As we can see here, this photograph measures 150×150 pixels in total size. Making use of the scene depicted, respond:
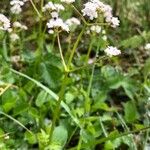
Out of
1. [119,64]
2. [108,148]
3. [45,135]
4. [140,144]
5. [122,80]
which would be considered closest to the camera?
[45,135]

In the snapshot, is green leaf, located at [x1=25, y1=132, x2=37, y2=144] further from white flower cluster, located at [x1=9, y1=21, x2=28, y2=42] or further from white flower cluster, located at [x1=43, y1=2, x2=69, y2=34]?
white flower cluster, located at [x1=9, y1=21, x2=28, y2=42]

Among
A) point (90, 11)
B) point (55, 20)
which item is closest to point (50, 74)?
point (55, 20)

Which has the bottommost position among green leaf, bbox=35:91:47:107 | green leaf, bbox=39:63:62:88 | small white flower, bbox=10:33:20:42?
green leaf, bbox=35:91:47:107

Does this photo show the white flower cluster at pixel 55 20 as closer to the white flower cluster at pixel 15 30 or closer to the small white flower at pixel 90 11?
the small white flower at pixel 90 11

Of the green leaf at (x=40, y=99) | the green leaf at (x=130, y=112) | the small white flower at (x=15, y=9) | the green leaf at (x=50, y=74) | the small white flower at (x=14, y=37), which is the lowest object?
the green leaf at (x=130, y=112)

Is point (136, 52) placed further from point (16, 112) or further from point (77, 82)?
point (16, 112)

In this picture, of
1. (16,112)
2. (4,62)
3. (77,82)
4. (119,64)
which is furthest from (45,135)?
(119,64)

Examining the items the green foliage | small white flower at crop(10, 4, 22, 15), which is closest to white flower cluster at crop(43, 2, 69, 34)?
the green foliage

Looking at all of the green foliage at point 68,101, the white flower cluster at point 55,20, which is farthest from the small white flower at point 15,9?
the white flower cluster at point 55,20
